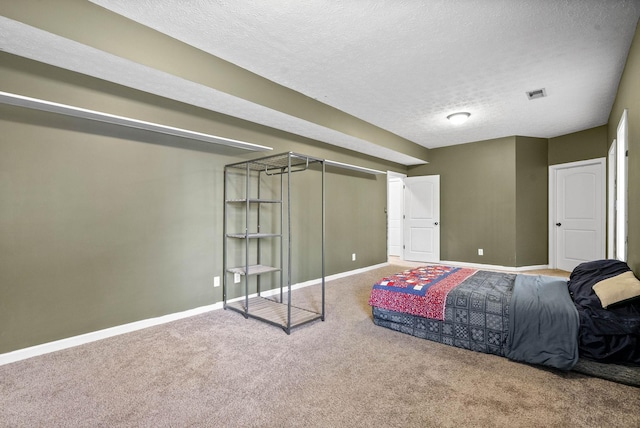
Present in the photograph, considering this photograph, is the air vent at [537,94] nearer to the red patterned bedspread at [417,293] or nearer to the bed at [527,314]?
the bed at [527,314]

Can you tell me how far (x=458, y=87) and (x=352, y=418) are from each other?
345 centimetres

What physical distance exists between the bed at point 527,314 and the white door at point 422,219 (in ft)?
11.4

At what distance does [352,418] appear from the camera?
170 cm

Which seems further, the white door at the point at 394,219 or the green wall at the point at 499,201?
the white door at the point at 394,219

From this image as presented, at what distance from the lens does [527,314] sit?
234 centimetres

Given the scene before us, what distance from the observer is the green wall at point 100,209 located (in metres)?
2.35

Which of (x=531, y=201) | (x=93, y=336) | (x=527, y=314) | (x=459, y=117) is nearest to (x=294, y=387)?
(x=527, y=314)

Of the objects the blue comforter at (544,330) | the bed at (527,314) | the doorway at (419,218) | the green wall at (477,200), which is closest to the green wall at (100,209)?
the bed at (527,314)

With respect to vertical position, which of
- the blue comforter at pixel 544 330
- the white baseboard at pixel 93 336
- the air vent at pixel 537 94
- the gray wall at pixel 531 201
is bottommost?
the white baseboard at pixel 93 336

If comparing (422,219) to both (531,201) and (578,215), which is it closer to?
(531,201)

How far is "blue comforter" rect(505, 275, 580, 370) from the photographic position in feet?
7.13

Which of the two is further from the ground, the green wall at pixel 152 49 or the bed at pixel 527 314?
the green wall at pixel 152 49

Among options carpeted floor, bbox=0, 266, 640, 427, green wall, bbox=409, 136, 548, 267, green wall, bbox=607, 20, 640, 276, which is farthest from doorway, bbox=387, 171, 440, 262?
carpeted floor, bbox=0, 266, 640, 427

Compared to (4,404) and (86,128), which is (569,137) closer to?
(86,128)
